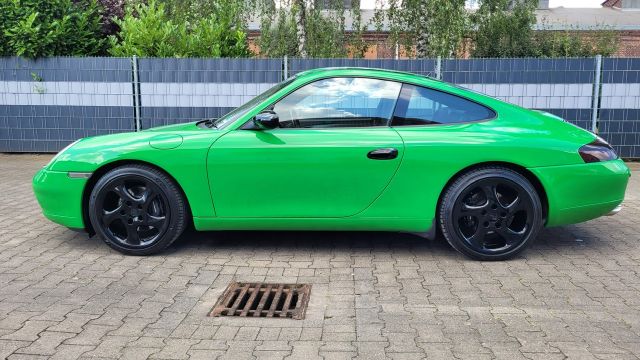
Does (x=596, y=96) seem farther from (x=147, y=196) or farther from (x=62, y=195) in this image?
(x=62, y=195)

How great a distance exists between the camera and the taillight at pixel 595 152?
14.5ft

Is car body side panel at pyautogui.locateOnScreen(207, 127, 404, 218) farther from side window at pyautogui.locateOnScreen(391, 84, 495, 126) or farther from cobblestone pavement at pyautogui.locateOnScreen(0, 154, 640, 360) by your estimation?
cobblestone pavement at pyautogui.locateOnScreen(0, 154, 640, 360)

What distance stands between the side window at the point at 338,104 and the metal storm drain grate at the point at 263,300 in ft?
4.19

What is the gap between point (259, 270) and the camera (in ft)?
14.4

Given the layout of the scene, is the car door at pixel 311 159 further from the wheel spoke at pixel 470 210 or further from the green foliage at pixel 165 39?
the green foliage at pixel 165 39

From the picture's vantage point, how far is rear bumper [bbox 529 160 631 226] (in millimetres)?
4359

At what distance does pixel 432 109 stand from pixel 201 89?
20.7ft

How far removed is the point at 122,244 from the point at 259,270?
1151 mm

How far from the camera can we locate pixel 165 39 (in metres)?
10.5

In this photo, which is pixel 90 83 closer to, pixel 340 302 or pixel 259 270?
pixel 259 270

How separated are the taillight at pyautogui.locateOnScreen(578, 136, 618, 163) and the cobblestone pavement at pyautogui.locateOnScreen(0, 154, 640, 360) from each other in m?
0.82

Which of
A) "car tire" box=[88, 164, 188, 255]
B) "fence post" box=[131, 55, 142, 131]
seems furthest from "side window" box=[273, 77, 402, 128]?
"fence post" box=[131, 55, 142, 131]

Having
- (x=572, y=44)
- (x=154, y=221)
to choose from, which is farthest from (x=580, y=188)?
(x=572, y=44)

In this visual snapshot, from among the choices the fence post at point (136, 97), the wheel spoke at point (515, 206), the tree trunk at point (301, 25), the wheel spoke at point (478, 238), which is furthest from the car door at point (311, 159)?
the tree trunk at point (301, 25)
